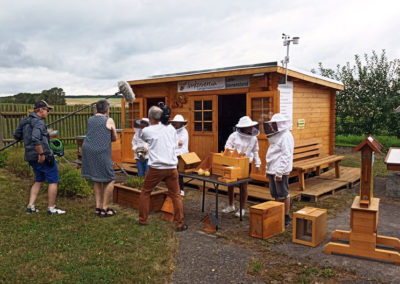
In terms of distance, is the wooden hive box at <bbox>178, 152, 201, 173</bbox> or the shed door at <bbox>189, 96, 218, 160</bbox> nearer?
the wooden hive box at <bbox>178, 152, 201, 173</bbox>

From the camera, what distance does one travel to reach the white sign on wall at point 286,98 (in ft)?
28.0

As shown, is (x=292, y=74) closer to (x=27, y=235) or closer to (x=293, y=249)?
(x=293, y=249)

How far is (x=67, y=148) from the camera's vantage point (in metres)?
17.2

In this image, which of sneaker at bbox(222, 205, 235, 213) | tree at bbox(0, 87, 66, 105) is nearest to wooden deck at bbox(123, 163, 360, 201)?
sneaker at bbox(222, 205, 235, 213)

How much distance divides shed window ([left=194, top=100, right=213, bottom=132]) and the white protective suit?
4.07 metres

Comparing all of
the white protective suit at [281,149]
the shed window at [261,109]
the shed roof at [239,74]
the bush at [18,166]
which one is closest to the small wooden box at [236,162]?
the white protective suit at [281,149]

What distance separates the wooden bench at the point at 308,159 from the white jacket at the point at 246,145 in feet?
7.04

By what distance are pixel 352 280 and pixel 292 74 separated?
5.46 m

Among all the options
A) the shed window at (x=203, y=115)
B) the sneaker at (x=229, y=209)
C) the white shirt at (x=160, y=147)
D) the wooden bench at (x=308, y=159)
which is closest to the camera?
the white shirt at (x=160, y=147)

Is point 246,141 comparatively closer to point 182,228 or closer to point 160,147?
point 160,147

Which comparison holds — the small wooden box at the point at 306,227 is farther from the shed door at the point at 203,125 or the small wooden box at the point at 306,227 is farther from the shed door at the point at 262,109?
the shed door at the point at 203,125

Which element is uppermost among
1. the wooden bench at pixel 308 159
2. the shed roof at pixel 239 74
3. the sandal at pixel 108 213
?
the shed roof at pixel 239 74

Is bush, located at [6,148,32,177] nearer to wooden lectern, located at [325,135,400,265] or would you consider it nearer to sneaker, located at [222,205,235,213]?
sneaker, located at [222,205,235,213]

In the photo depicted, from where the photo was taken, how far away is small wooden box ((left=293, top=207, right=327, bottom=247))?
4992 millimetres
